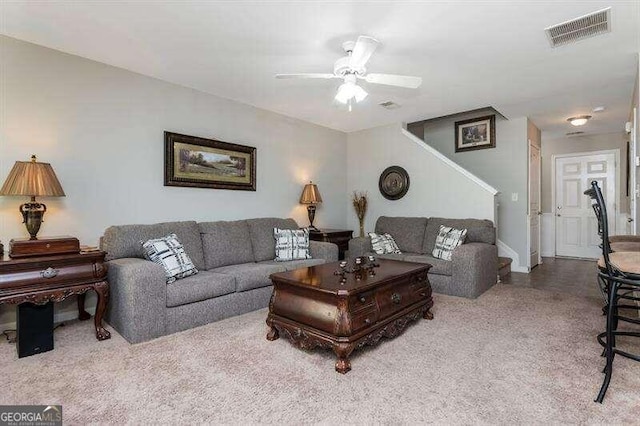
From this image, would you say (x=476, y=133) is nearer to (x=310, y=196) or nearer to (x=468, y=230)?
(x=468, y=230)

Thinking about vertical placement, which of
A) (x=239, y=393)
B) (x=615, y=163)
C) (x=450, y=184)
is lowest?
(x=239, y=393)

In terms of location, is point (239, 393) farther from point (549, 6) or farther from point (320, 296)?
point (549, 6)

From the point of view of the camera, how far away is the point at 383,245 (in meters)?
4.55

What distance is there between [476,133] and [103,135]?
524 centimetres

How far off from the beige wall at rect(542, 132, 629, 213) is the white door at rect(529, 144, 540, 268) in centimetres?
125

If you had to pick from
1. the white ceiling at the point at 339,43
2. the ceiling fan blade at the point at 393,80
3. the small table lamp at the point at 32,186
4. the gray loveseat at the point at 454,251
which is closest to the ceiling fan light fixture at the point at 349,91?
the ceiling fan blade at the point at 393,80

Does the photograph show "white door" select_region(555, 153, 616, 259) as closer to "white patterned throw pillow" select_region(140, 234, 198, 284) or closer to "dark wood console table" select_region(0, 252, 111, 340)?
"white patterned throw pillow" select_region(140, 234, 198, 284)

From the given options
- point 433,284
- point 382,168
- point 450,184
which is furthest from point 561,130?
point 433,284

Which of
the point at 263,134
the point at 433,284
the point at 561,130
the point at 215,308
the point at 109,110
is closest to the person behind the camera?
the point at 215,308

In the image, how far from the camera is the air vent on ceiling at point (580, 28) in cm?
242

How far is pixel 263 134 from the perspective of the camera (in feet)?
15.2

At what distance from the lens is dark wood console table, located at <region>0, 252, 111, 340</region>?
222 centimetres

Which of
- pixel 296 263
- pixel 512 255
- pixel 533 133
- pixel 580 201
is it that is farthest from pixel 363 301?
pixel 580 201

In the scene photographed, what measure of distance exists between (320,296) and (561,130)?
605 cm
